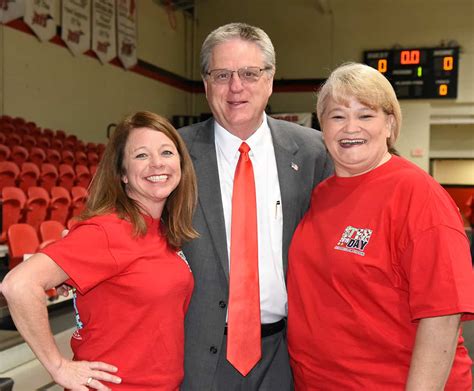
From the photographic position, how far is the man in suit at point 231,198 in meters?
1.79

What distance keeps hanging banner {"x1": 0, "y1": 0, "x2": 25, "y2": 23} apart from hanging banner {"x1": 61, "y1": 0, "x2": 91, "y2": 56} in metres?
1.06

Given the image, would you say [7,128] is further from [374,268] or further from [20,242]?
Answer: [374,268]

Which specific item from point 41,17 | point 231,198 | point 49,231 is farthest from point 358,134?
point 41,17

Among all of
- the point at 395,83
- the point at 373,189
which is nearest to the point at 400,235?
Answer: the point at 373,189

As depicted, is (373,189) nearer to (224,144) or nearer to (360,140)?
(360,140)

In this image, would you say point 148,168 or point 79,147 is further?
point 79,147

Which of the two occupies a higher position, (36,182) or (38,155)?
(38,155)

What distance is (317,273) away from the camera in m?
1.61

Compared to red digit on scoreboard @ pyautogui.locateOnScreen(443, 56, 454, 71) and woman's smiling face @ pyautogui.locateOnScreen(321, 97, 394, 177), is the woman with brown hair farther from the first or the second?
red digit on scoreboard @ pyautogui.locateOnScreen(443, 56, 454, 71)

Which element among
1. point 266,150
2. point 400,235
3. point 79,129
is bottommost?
point 400,235

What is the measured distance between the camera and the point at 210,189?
1897 mm

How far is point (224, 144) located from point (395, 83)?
1222 centimetres

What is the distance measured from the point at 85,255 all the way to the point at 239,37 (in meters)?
0.95

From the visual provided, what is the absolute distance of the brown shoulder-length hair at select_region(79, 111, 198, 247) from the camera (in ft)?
5.19
